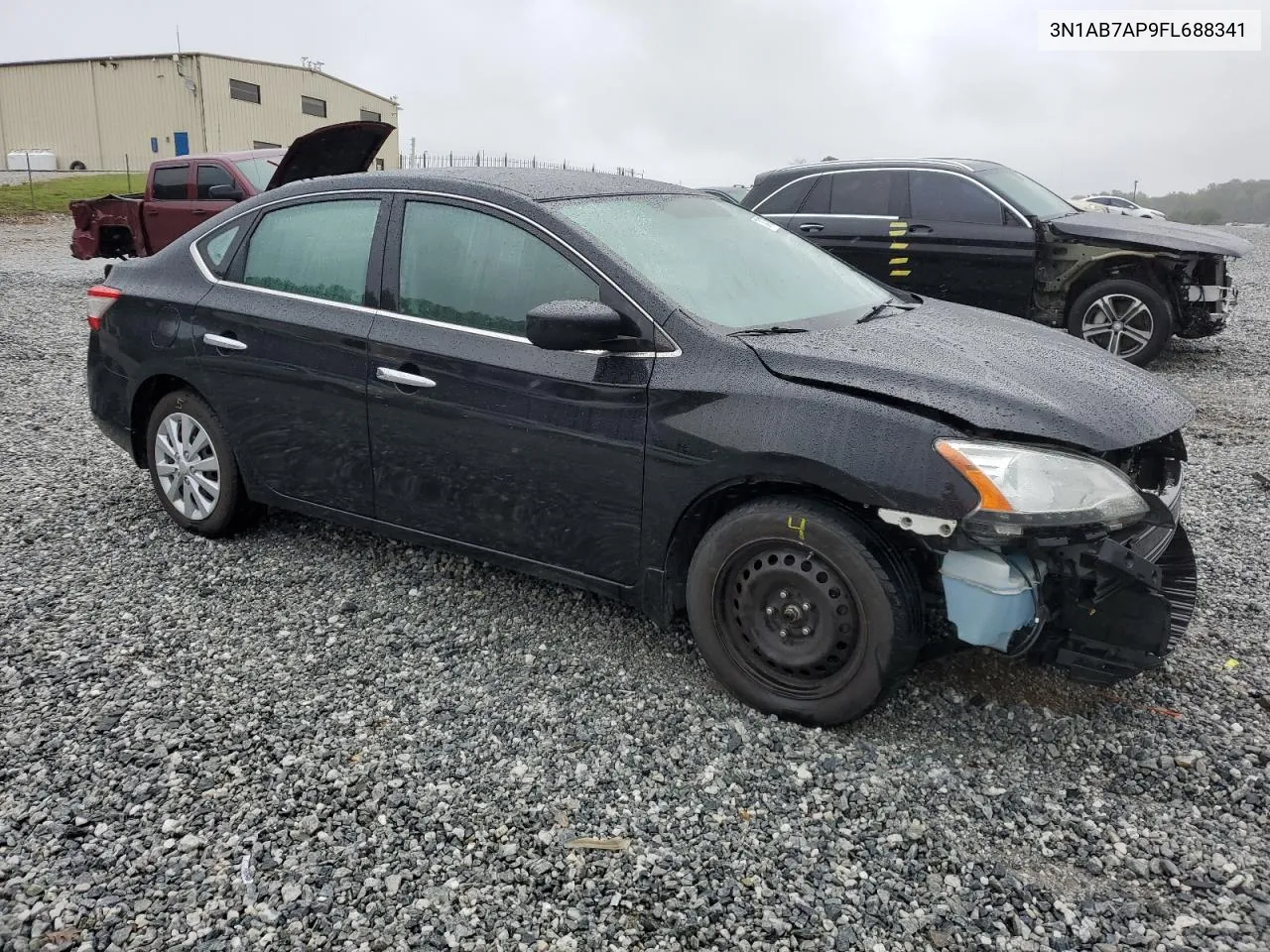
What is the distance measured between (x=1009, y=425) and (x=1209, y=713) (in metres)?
1.26

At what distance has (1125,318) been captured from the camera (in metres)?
8.34

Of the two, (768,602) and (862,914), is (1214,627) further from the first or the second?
(862,914)

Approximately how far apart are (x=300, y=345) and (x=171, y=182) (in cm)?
1043

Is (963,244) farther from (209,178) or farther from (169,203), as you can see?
(169,203)

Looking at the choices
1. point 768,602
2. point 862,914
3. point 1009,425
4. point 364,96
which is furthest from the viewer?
point 364,96

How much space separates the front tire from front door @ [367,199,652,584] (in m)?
0.97

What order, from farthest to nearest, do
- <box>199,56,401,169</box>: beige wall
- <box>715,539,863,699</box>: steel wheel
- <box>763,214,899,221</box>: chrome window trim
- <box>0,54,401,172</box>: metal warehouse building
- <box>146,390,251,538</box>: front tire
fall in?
1. <box>199,56,401,169</box>: beige wall
2. <box>0,54,401,172</box>: metal warehouse building
3. <box>763,214,899,221</box>: chrome window trim
4. <box>146,390,251,538</box>: front tire
5. <box>715,539,863,699</box>: steel wheel

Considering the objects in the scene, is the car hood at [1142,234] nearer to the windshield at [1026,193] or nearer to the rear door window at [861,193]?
the windshield at [1026,193]

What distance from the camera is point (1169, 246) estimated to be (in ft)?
26.4

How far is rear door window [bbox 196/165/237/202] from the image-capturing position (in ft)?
40.0

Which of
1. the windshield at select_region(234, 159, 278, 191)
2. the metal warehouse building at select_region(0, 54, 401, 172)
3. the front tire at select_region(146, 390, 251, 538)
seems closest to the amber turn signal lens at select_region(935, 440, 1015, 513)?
the front tire at select_region(146, 390, 251, 538)

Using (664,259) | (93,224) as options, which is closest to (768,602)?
(664,259)

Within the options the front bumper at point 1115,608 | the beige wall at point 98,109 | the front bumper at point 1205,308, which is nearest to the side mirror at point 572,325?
the front bumper at point 1115,608

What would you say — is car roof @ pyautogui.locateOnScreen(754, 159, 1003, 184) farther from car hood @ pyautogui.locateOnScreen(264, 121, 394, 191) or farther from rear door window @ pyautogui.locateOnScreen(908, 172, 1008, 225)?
car hood @ pyautogui.locateOnScreen(264, 121, 394, 191)
